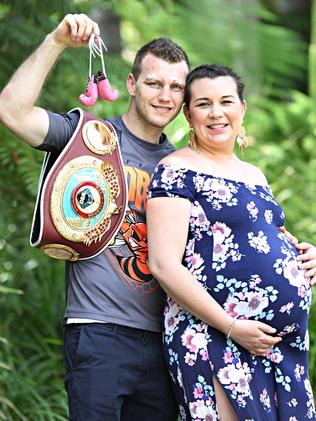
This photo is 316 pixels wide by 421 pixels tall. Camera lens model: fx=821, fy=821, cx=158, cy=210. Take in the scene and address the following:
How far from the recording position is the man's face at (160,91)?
9.92ft

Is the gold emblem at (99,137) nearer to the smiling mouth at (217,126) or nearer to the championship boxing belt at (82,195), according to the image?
the championship boxing belt at (82,195)

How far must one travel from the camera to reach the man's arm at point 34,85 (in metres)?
2.74

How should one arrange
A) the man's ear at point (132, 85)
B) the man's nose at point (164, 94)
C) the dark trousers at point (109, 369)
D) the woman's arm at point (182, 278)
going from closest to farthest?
the woman's arm at point (182, 278) < the dark trousers at point (109, 369) < the man's nose at point (164, 94) < the man's ear at point (132, 85)

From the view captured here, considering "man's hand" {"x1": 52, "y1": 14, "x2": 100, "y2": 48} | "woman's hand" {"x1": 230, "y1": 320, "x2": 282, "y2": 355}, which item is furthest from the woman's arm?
"man's hand" {"x1": 52, "y1": 14, "x2": 100, "y2": 48}

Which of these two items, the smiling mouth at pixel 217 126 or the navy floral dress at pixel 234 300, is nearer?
the navy floral dress at pixel 234 300

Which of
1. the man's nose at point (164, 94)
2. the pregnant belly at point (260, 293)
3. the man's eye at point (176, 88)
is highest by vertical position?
the man's eye at point (176, 88)

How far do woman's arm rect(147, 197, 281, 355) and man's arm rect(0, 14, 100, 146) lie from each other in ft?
1.59

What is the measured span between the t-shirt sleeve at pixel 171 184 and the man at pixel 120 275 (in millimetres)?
173

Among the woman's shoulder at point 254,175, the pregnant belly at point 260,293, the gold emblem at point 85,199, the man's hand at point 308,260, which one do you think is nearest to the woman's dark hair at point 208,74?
the woman's shoulder at point 254,175

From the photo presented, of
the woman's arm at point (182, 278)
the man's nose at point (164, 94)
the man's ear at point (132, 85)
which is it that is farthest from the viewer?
Answer: the man's ear at point (132, 85)

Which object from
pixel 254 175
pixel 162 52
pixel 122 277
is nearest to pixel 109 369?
pixel 122 277

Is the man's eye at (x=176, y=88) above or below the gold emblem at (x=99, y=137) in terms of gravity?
above

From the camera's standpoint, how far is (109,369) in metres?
2.89

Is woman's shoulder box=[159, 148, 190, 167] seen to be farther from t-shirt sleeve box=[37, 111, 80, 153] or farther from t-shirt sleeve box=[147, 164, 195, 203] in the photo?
t-shirt sleeve box=[37, 111, 80, 153]
